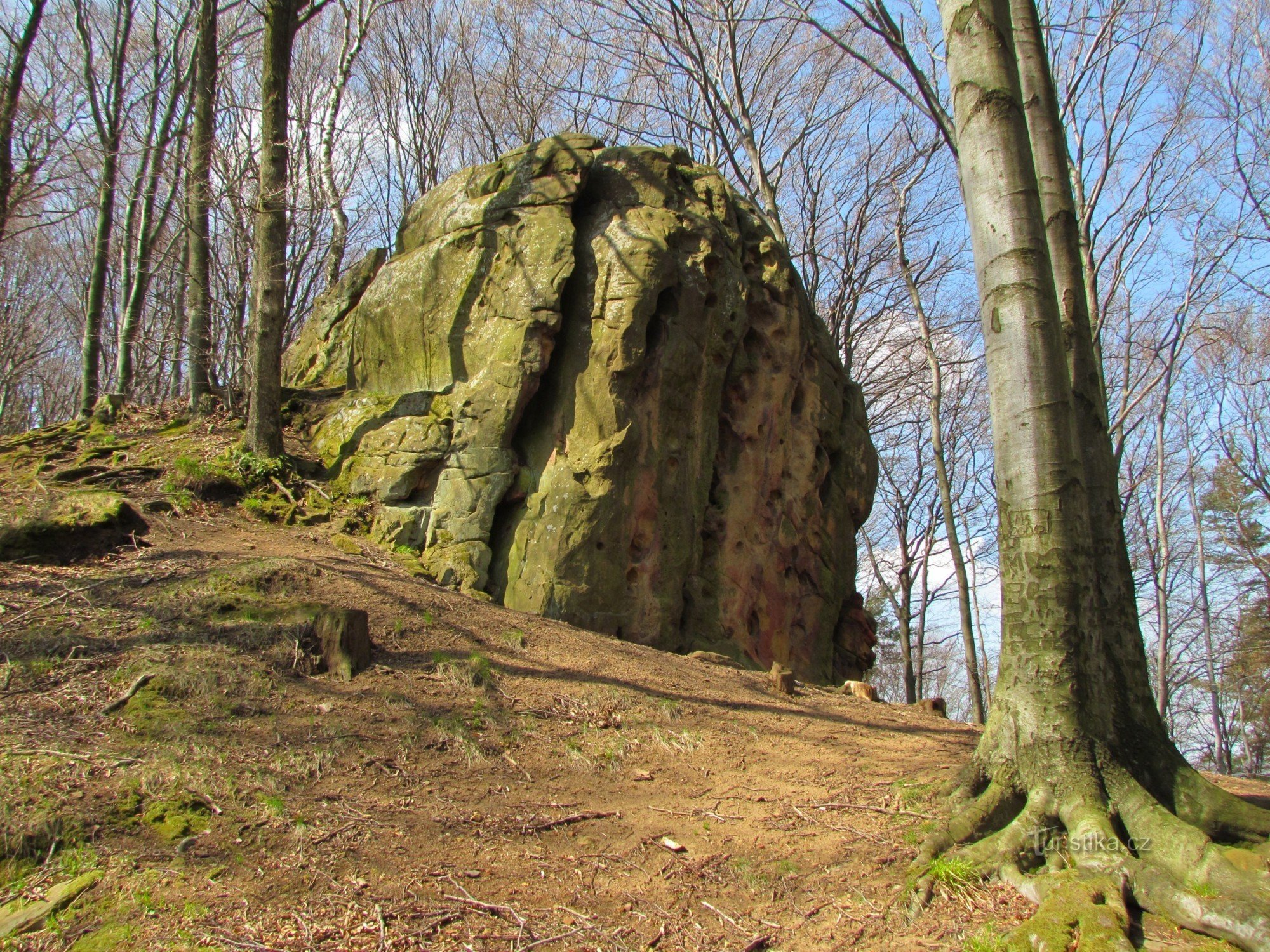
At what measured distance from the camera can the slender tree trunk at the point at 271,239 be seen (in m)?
8.68

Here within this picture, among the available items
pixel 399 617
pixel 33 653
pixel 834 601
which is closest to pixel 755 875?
pixel 399 617

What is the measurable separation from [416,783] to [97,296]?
11.1 meters

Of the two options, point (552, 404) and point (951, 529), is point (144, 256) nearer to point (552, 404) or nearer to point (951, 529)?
point (552, 404)

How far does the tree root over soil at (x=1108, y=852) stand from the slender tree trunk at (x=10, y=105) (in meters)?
10.1

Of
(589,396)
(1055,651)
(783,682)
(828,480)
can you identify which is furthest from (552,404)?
(1055,651)

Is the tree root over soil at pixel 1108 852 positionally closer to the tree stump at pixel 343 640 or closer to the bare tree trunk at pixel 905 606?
the tree stump at pixel 343 640

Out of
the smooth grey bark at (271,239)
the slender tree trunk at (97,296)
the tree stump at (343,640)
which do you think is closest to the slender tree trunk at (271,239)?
the smooth grey bark at (271,239)

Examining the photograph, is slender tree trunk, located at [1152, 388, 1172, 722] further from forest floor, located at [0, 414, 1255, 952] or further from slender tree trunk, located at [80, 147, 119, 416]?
slender tree trunk, located at [80, 147, 119, 416]

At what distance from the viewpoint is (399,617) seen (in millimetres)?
6098

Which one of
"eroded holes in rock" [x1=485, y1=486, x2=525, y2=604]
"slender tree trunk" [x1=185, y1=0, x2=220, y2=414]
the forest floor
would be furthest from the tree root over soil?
"slender tree trunk" [x1=185, y1=0, x2=220, y2=414]

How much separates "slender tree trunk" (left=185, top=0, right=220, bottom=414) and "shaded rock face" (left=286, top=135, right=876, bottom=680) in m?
1.44

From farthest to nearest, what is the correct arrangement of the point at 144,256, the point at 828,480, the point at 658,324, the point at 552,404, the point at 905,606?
the point at 905,606 → the point at 144,256 → the point at 828,480 → the point at 658,324 → the point at 552,404

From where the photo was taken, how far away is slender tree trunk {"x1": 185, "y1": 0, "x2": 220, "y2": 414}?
10047mm

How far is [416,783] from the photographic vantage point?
4.17 metres
